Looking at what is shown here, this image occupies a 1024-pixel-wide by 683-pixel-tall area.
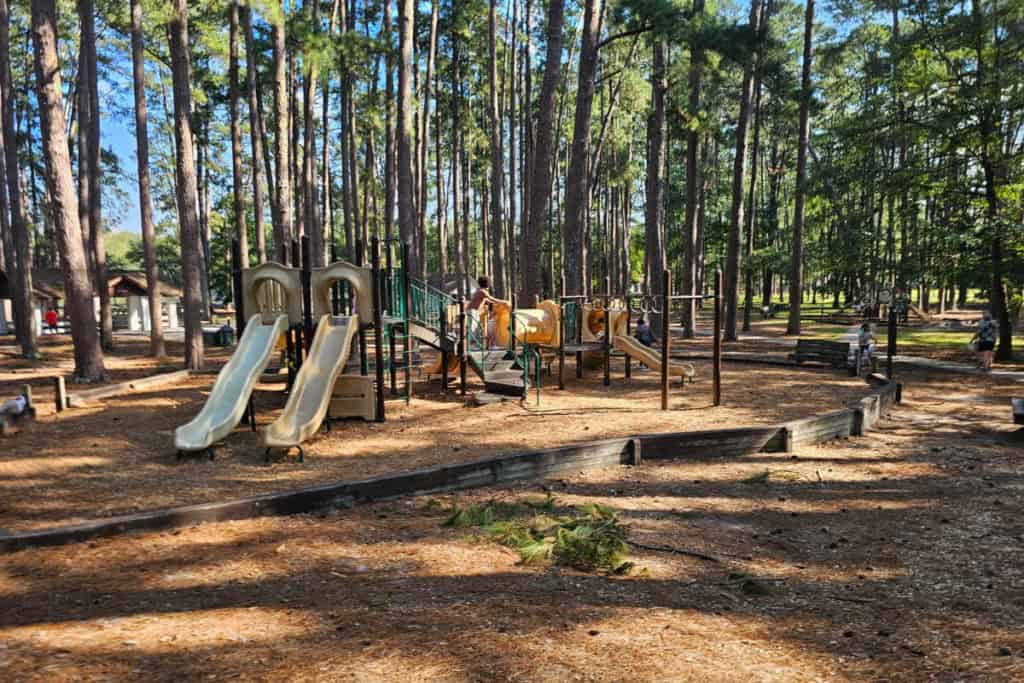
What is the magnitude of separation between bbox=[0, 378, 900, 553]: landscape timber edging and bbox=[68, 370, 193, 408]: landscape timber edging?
8.13m

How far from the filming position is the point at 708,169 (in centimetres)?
4672

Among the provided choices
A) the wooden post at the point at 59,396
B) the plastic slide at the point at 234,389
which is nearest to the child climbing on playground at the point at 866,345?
the plastic slide at the point at 234,389

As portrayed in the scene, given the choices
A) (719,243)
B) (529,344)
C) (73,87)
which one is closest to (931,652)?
(529,344)

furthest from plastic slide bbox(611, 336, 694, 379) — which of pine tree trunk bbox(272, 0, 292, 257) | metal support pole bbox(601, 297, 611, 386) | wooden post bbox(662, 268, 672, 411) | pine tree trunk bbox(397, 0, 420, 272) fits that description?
pine tree trunk bbox(272, 0, 292, 257)

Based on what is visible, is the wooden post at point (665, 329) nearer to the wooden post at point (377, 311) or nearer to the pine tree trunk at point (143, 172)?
the wooden post at point (377, 311)

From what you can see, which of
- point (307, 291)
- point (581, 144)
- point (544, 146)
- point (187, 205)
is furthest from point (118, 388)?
point (581, 144)

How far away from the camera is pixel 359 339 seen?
41.1 feet

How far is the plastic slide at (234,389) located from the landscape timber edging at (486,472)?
2704mm

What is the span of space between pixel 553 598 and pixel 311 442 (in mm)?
6090

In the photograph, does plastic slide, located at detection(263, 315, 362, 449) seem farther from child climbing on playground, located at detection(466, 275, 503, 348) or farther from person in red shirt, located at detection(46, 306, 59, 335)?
person in red shirt, located at detection(46, 306, 59, 335)

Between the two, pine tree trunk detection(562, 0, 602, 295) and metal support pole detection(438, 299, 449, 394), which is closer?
metal support pole detection(438, 299, 449, 394)

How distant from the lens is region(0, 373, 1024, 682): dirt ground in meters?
3.53

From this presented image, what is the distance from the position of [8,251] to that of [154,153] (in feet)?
68.0

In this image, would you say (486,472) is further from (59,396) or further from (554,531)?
(59,396)
